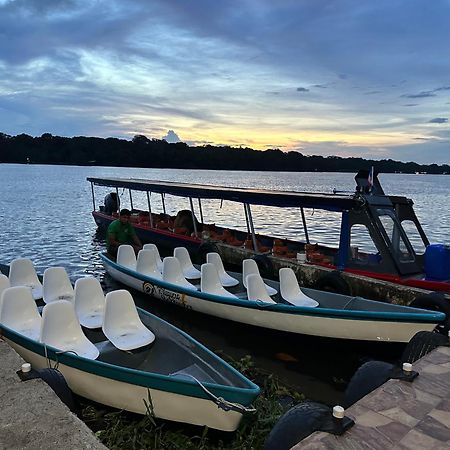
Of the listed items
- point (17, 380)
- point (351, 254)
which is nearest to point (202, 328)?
point (351, 254)

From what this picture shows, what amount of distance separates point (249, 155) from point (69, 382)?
12307 centimetres

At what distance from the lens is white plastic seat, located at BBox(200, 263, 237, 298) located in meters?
9.55

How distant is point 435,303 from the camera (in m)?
7.89

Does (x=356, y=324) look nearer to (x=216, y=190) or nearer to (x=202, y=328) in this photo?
(x=202, y=328)

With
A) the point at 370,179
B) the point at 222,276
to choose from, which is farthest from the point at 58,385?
the point at 370,179

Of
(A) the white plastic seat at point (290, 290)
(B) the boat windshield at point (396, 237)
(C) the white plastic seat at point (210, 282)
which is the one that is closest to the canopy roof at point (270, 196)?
(B) the boat windshield at point (396, 237)

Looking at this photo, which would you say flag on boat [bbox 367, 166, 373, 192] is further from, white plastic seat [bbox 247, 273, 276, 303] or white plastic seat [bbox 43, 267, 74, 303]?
white plastic seat [bbox 43, 267, 74, 303]

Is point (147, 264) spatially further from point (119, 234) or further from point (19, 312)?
point (19, 312)

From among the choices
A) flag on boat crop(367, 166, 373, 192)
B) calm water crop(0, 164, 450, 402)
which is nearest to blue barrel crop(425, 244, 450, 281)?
flag on boat crop(367, 166, 373, 192)

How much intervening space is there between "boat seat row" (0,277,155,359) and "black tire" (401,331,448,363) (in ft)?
12.2

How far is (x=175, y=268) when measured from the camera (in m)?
10.5

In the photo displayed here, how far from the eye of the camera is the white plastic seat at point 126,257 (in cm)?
1212

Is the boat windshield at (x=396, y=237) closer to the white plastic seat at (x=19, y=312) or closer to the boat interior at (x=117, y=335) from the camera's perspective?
the boat interior at (x=117, y=335)

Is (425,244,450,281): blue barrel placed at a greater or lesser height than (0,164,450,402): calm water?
greater
